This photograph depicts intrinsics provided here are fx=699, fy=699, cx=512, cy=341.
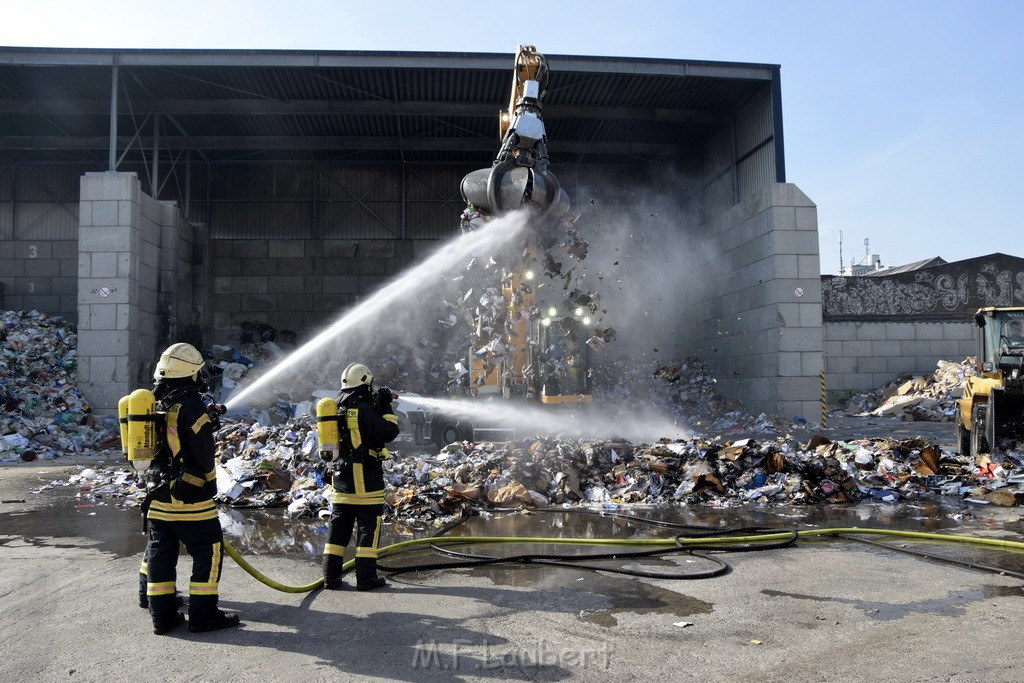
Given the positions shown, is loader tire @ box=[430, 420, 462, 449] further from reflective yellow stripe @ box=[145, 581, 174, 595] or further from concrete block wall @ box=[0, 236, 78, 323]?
concrete block wall @ box=[0, 236, 78, 323]

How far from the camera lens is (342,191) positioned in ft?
82.2

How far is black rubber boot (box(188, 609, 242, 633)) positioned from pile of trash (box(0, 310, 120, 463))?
11948mm

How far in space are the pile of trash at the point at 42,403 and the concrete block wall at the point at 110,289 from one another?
611 millimetres

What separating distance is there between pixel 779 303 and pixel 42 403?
17.4 meters

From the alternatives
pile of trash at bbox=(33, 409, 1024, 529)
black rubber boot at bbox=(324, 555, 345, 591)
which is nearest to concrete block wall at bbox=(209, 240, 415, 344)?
pile of trash at bbox=(33, 409, 1024, 529)

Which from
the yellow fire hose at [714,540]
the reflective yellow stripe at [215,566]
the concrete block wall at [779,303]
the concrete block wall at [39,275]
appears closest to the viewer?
the reflective yellow stripe at [215,566]

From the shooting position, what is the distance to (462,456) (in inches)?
411

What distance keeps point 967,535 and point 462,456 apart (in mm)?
6330

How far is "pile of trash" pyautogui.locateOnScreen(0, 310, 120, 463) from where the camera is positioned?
14.3 metres

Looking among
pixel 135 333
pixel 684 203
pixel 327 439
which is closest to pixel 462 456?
pixel 327 439

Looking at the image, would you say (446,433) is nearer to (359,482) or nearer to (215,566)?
(359,482)

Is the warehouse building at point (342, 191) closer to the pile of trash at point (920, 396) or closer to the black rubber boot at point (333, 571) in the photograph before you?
the pile of trash at point (920, 396)

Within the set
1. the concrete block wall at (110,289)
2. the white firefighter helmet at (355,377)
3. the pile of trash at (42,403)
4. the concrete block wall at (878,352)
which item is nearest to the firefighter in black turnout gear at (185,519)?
the white firefighter helmet at (355,377)

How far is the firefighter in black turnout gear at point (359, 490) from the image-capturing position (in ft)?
16.6
